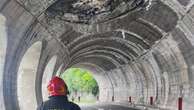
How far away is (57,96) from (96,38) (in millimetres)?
22550

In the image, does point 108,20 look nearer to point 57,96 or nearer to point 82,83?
point 57,96

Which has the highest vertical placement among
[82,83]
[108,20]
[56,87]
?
[82,83]

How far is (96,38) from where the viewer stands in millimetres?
28062

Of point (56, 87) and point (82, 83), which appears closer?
point (56, 87)

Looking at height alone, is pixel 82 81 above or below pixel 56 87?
above

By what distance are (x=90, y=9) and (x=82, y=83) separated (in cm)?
5999

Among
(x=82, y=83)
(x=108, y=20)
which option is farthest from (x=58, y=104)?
(x=82, y=83)

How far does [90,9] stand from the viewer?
20484 mm

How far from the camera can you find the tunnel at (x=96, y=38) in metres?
15.5

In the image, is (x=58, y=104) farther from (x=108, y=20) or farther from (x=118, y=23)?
(x=118, y=23)

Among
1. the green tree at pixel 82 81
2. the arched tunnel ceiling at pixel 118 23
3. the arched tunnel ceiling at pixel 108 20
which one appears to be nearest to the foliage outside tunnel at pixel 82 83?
the green tree at pixel 82 81

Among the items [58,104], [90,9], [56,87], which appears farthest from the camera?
[90,9]

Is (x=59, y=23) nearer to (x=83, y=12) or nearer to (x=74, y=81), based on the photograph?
(x=83, y=12)

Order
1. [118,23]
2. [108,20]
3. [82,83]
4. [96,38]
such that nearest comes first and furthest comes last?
[108,20] → [118,23] → [96,38] → [82,83]
